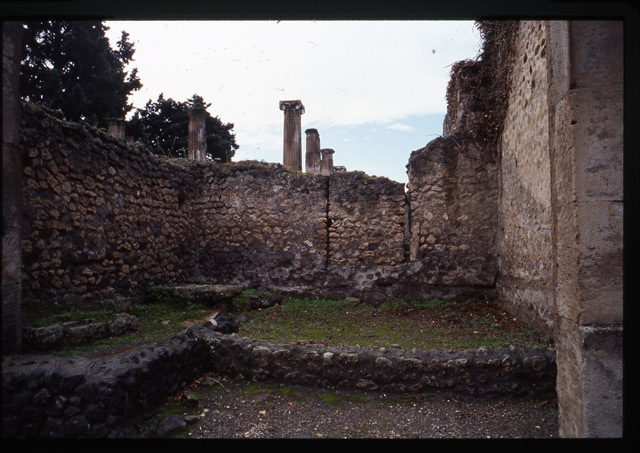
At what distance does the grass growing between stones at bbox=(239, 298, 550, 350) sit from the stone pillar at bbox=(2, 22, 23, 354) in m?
2.77

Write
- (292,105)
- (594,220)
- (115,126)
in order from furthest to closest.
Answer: (115,126) → (292,105) → (594,220)

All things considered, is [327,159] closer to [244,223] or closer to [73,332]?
[244,223]

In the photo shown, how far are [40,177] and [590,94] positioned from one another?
21.1 feet

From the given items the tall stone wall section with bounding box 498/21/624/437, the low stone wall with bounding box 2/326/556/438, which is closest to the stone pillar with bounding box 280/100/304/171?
the low stone wall with bounding box 2/326/556/438

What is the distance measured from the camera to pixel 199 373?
4539 mm

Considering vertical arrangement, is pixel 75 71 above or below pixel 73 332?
above

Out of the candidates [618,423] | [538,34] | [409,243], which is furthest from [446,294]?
[618,423]

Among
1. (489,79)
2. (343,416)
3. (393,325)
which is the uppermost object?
(489,79)

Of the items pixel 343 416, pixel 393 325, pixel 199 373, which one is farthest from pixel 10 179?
pixel 393 325

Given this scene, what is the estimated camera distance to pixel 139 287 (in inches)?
296

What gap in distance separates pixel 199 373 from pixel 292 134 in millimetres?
11060

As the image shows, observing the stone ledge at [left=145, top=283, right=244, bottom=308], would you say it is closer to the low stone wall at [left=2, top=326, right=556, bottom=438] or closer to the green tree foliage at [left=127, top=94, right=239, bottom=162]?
the low stone wall at [left=2, top=326, right=556, bottom=438]

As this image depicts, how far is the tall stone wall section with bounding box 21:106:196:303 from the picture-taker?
523 centimetres

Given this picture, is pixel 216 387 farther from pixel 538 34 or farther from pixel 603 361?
pixel 538 34
